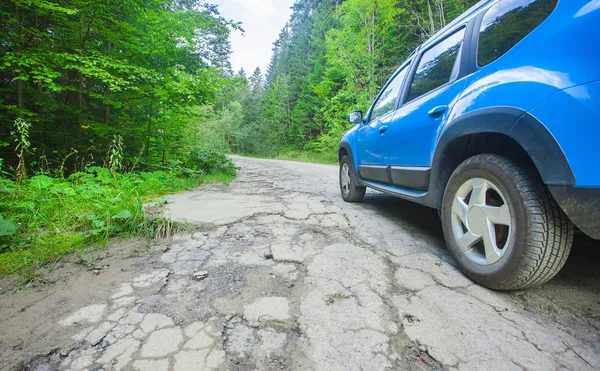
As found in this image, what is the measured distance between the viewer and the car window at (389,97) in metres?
2.64

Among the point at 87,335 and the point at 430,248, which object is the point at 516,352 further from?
the point at 87,335

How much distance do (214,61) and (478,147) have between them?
8.92 meters

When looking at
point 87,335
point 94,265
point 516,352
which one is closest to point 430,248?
point 516,352

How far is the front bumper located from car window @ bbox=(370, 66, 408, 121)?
5.92 ft

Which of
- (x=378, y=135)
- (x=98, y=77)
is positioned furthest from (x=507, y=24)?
(x=98, y=77)

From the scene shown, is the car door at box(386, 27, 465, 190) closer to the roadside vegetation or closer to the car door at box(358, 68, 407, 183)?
the car door at box(358, 68, 407, 183)

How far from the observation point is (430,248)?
1.93 metres

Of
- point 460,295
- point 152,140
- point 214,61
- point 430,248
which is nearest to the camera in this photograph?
point 460,295

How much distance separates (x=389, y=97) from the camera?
2.81 metres

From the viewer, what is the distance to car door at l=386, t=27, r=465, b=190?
1770 millimetres

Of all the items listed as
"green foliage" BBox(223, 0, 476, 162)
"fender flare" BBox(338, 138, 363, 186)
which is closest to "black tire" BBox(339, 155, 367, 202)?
"fender flare" BBox(338, 138, 363, 186)

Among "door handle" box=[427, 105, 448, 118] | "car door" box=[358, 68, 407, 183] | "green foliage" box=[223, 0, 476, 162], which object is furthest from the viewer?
"green foliage" box=[223, 0, 476, 162]

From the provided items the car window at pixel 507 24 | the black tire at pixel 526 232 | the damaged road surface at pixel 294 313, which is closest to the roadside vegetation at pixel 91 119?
the damaged road surface at pixel 294 313

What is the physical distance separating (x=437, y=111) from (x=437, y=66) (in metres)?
0.61
